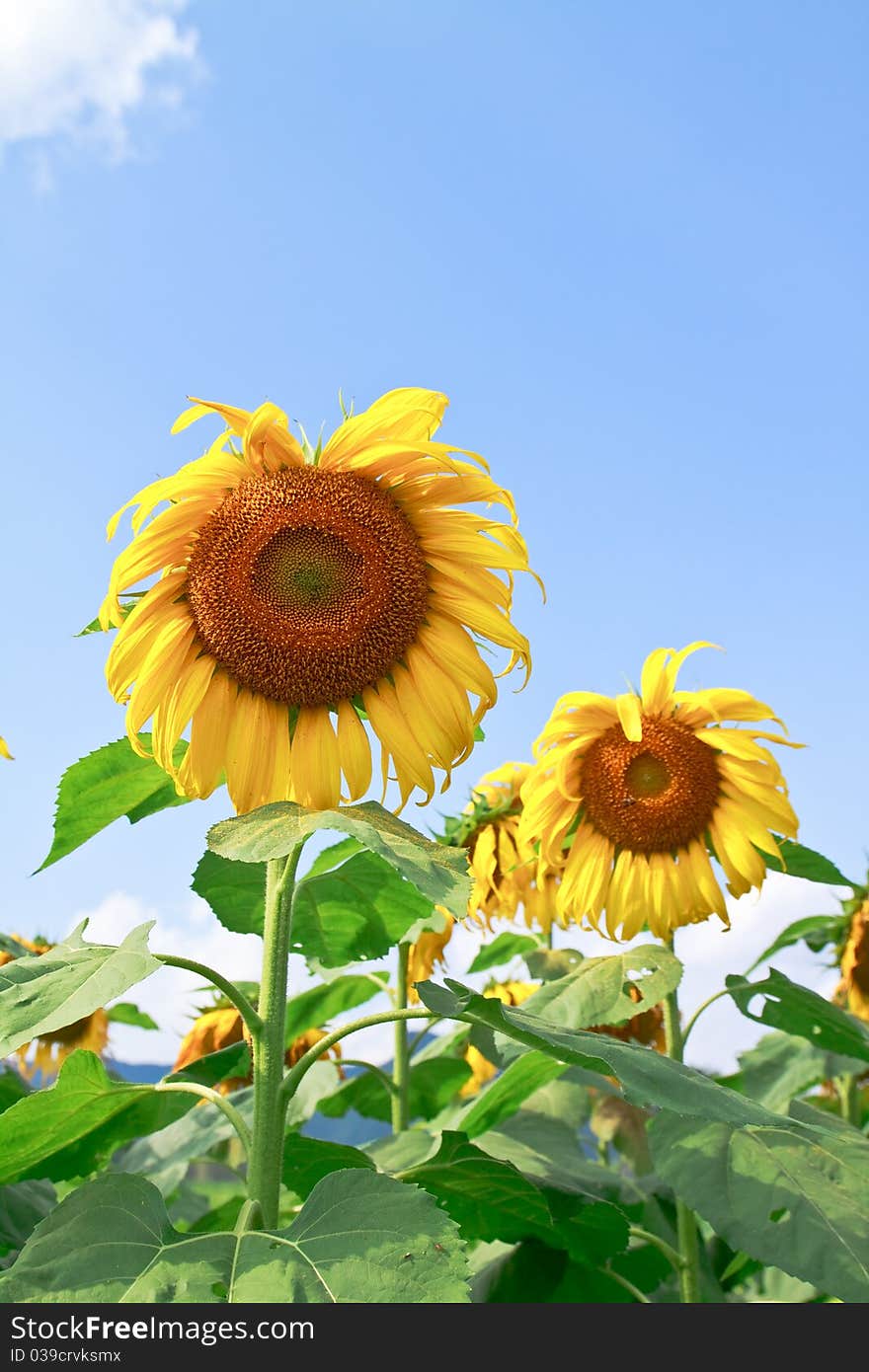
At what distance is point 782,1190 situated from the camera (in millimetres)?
2592

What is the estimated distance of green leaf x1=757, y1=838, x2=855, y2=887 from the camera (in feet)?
13.1

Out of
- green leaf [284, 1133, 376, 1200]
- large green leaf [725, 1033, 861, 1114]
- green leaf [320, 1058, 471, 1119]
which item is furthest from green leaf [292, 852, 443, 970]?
green leaf [320, 1058, 471, 1119]

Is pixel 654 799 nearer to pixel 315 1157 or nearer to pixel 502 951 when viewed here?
pixel 502 951

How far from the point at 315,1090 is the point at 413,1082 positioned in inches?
31.5

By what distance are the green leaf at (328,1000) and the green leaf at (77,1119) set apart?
1.39 m

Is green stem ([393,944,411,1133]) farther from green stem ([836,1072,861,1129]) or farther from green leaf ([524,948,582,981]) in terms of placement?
green stem ([836,1072,861,1129])

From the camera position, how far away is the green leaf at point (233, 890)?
2848 millimetres

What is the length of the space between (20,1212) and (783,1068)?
2.60 m

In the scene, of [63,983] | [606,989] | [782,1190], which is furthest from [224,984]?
[606,989]

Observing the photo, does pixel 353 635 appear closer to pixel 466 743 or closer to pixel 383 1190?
pixel 466 743

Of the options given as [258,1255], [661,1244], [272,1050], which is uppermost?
[272,1050]

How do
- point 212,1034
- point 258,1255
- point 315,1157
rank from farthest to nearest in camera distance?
point 212,1034 < point 315,1157 < point 258,1255

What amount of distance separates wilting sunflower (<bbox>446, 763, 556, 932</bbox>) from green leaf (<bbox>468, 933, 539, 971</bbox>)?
0.35 feet

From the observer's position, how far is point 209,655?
267 cm
